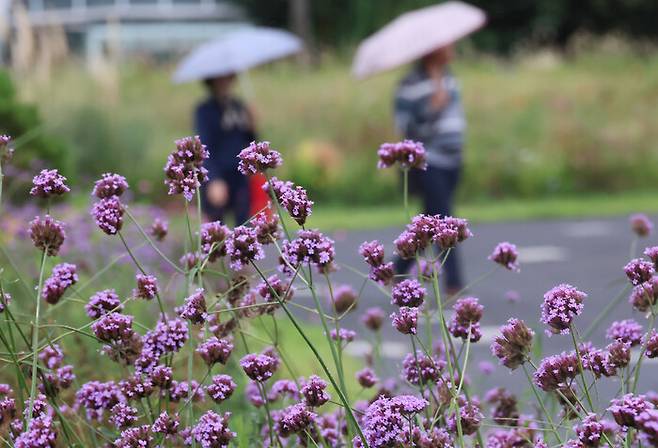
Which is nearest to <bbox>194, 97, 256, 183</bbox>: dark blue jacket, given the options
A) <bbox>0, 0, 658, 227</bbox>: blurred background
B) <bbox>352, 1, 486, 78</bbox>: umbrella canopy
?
<bbox>352, 1, 486, 78</bbox>: umbrella canopy

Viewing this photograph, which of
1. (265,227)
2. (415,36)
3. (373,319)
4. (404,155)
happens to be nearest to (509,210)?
(415,36)

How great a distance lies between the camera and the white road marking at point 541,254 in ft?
36.0

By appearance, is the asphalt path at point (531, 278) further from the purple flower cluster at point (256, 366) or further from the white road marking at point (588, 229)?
the purple flower cluster at point (256, 366)

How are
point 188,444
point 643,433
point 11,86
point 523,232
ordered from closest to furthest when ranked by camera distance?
1. point 643,433
2. point 188,444
3. point 11,86
4. point 523,232

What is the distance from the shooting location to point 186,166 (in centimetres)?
Answer: 220

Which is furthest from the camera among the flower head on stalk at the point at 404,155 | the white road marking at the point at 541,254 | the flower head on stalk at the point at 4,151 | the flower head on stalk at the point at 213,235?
the white road marking at the point at 541,254

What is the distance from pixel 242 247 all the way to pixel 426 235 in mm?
326

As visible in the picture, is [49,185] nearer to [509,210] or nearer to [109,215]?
[109,215]

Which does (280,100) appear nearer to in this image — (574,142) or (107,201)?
(574,142)

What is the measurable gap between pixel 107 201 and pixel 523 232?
10586 mm

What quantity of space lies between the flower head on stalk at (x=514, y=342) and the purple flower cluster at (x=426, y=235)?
19 centimetres

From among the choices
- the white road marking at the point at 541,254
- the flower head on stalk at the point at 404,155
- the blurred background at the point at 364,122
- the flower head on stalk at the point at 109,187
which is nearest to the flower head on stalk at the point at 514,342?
the flower head on stalk at the point at 404,155

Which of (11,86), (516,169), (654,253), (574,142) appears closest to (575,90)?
(574,142)

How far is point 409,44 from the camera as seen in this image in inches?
312
